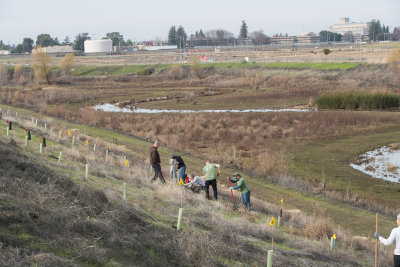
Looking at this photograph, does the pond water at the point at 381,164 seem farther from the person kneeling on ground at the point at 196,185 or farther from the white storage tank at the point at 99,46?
the white storage tank at the point at 99,46

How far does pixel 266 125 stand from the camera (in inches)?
A: 1709

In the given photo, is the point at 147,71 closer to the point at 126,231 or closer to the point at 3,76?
the point at 3,76

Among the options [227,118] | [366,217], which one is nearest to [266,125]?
[227,118]

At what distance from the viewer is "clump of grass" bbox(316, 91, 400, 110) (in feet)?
178

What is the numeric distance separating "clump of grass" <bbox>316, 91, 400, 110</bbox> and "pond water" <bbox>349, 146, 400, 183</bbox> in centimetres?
2037

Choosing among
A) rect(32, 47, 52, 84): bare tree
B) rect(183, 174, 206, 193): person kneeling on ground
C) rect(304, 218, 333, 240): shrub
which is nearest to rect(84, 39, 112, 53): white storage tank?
rect(32, 47, 52, 84): bare tree

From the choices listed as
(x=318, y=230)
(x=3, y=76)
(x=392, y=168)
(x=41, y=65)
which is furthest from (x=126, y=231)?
(x=3, y=76)

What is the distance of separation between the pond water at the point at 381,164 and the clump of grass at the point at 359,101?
20368mm

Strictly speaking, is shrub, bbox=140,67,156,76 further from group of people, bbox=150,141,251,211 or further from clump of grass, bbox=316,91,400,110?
group of people, bbox=150,141,251,211

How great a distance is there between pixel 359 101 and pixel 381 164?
25.9 m

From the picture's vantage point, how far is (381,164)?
30.2 meters

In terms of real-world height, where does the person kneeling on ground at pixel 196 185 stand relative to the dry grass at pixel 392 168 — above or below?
above

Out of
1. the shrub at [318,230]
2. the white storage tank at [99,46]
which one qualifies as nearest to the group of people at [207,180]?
the shrub at [318,230]

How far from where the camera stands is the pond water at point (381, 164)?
27781 mm
